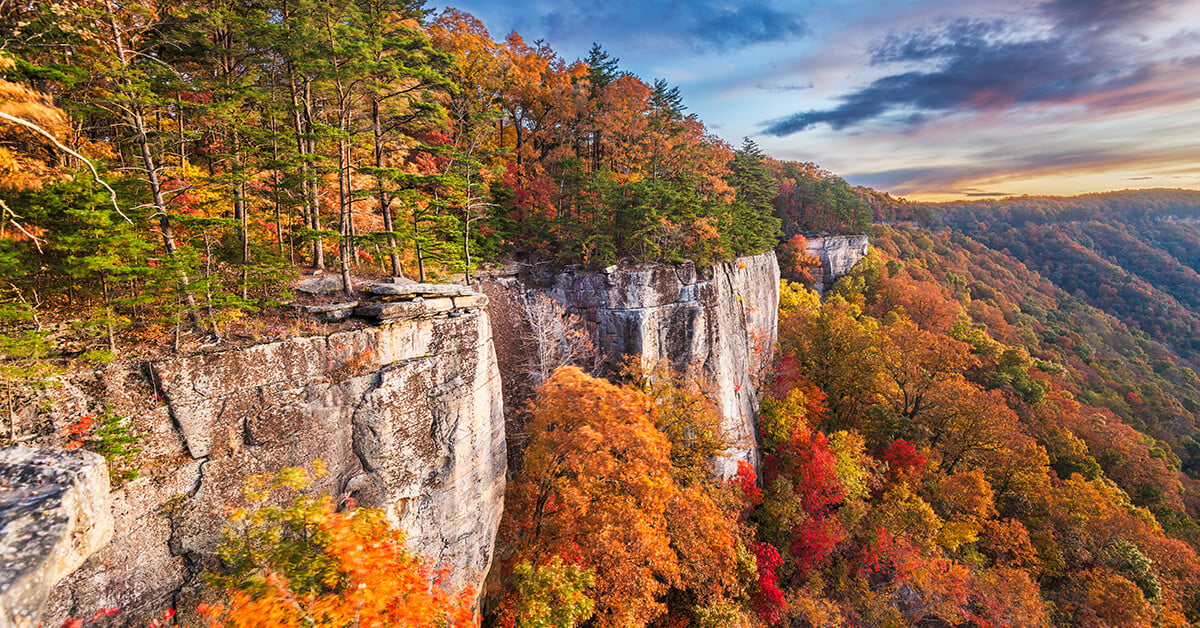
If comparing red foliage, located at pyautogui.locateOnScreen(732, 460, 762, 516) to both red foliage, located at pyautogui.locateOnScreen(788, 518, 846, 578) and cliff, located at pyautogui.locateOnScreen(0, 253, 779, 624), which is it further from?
cliff, located at pyautogui.locateOnScreen(0, 253, 779, 624)

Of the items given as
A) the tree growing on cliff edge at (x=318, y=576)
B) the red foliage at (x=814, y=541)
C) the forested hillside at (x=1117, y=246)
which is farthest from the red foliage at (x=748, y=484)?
the forested hillside at (x=1117, y=246)

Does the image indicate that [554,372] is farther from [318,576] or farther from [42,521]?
[42,521]

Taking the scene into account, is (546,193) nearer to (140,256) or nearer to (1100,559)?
(140,256)

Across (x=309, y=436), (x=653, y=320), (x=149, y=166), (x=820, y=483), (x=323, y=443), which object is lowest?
(x=820, y=483)

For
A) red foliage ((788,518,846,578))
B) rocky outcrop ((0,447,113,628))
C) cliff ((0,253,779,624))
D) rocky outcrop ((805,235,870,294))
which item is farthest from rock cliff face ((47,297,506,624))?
rocky outcrop ((805,235,870,294))

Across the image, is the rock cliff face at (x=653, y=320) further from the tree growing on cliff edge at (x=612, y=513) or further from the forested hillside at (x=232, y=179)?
the tree growing on cliff edge at (x=612, y=513)

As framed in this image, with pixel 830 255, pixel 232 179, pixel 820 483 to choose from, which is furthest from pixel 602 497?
pixel 830 255
